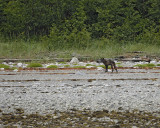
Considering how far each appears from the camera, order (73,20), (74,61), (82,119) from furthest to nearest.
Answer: (73,20) < (74,61) < (82,119)

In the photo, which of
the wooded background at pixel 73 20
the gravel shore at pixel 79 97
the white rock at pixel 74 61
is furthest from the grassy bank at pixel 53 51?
the gravel shore at pixel 79 97

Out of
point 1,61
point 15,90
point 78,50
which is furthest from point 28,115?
point 78,50

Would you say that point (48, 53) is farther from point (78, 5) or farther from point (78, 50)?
point (78, 5)

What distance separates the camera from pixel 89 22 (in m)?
30.7

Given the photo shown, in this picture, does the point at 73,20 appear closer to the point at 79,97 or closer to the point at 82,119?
the point at 79,97

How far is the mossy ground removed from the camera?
16.3ft

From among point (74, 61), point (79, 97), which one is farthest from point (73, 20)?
point (79, 97)

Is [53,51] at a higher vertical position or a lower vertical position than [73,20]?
lower

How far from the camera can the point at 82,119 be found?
532 cm

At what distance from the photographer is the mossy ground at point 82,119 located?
4969 mm

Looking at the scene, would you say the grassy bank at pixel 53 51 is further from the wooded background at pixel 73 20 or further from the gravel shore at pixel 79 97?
the gravel shore at pixel 79 97

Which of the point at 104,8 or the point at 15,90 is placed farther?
the point at 104,8

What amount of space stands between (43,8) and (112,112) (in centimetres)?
2399

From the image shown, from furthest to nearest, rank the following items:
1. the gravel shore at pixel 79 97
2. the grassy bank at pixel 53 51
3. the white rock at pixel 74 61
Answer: the grassy bank at pixel 53 51, the white rock at pixel 74 61, the gravel shore at pixel 79 97
